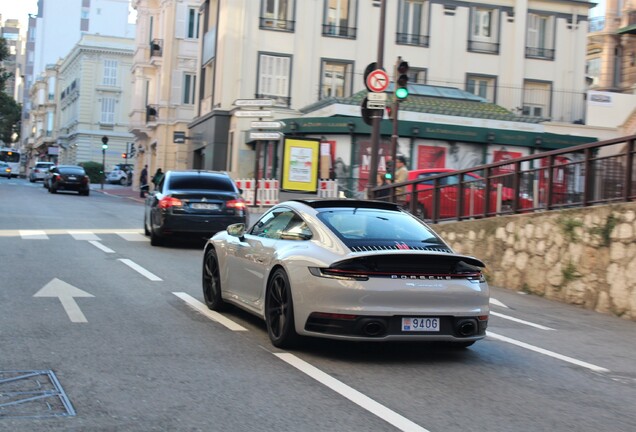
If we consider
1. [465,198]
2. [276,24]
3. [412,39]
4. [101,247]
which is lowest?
[101,247]

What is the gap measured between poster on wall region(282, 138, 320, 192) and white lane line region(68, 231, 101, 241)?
496 inches

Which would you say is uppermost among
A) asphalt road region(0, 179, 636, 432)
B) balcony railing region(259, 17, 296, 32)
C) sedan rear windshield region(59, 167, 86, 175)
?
balcony railing region(259, 17, 296, 32)

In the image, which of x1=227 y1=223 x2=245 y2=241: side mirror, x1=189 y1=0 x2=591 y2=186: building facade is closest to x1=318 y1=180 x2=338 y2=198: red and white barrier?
x1=189 y1=0 x2=591 y2=186: building facade

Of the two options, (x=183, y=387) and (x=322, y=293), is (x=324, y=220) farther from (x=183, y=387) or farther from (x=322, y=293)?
(x=183, y=387)

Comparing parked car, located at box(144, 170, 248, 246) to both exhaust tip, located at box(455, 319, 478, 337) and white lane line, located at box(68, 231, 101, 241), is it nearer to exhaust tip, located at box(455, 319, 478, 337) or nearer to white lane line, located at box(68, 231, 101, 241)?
white lane line, located at box(68, 231, 101, 241)

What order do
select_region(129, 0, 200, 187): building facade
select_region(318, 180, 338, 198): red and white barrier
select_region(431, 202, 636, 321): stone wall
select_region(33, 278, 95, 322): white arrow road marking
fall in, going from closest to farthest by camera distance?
1. select_region(33, 278, 95, 322): white arrow road marking
2. select_region(431, 202, 636, 321): stone wall
3. select_region(318, 180, 338, 198): red and white barrier
4. select_region(129, 0, 200, 187): building facade

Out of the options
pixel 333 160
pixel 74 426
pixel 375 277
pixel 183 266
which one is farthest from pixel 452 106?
pixel 74 426

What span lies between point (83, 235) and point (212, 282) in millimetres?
9882

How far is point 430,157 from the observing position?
120ft

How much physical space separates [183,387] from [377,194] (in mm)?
A: 14473

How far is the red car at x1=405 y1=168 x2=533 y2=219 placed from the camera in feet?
49.5

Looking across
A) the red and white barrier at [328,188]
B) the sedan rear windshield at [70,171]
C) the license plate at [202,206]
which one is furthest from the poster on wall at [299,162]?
the sedan rear windshield at [70,171]

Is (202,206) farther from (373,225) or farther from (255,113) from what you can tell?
(373,225)

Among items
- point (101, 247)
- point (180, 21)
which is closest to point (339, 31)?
point (180, 21)
